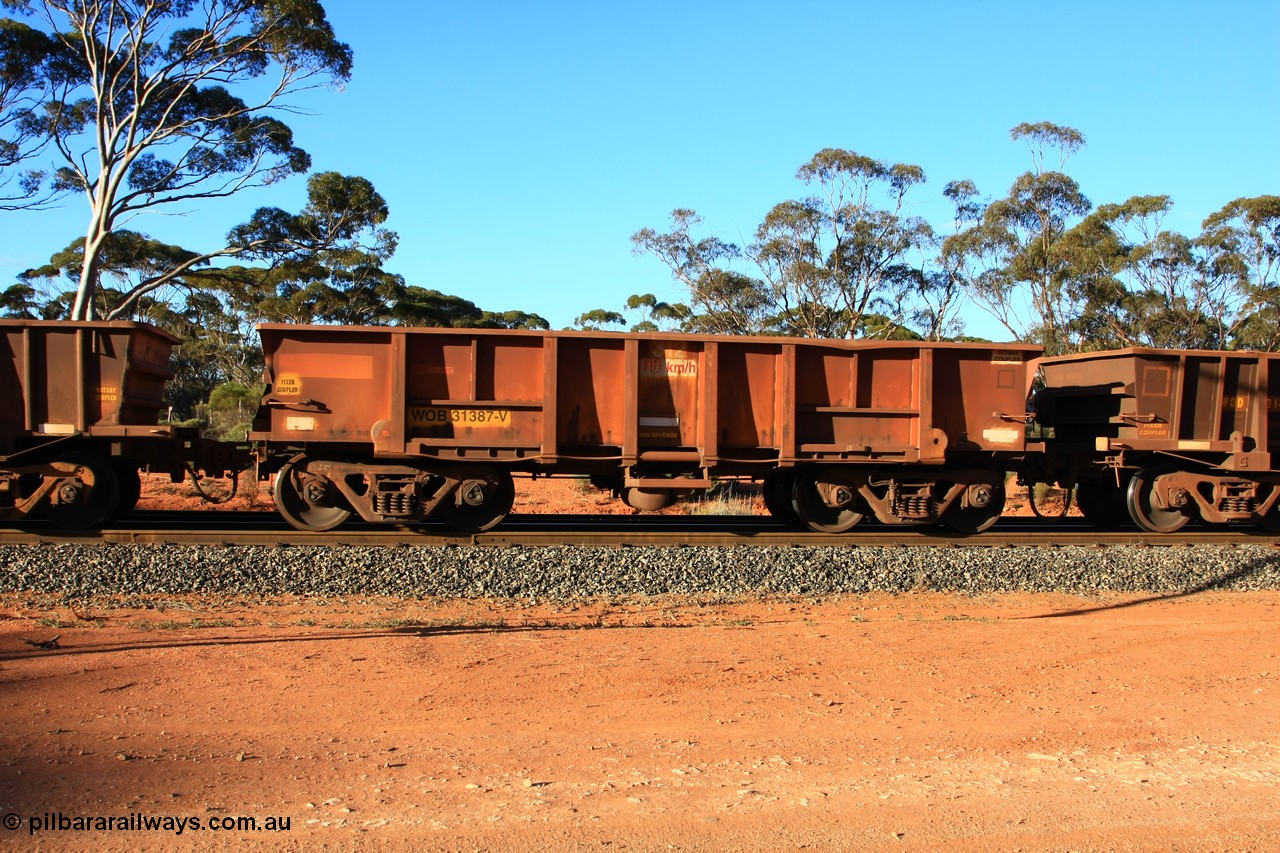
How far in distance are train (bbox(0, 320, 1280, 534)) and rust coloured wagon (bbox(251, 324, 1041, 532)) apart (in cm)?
2

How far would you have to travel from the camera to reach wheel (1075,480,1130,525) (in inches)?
502

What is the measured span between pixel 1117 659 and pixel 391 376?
755cm

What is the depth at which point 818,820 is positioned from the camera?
3918mm

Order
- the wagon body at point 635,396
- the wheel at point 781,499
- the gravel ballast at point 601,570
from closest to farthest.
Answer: the gravel ballast at point 601,570 → the wagon body at point 635,396 → the wheel at point 781,499

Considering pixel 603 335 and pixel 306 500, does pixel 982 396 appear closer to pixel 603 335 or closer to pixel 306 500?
pixel 603 335

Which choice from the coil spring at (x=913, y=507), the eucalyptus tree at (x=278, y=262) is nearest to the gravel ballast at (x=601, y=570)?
the coil spring at (x=913, y=507)

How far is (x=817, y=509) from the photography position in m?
11.4

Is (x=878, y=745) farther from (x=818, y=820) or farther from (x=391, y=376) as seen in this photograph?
(x=391, y=376)

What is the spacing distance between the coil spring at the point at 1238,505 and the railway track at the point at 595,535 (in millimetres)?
311

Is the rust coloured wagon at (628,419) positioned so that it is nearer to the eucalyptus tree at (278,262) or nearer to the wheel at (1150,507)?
the wheel at (1150,507)

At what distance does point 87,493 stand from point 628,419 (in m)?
6.09

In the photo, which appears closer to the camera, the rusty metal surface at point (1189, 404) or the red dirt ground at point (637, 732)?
the red dirt ground at point (637, 732)

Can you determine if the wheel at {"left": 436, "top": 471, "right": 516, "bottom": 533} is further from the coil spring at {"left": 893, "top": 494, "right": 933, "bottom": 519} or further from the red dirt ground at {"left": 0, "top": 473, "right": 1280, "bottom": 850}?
the coil spring at {"left": 893, "top": 494, "right": 933, "bottom": 519}

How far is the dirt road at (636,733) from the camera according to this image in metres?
3.84
